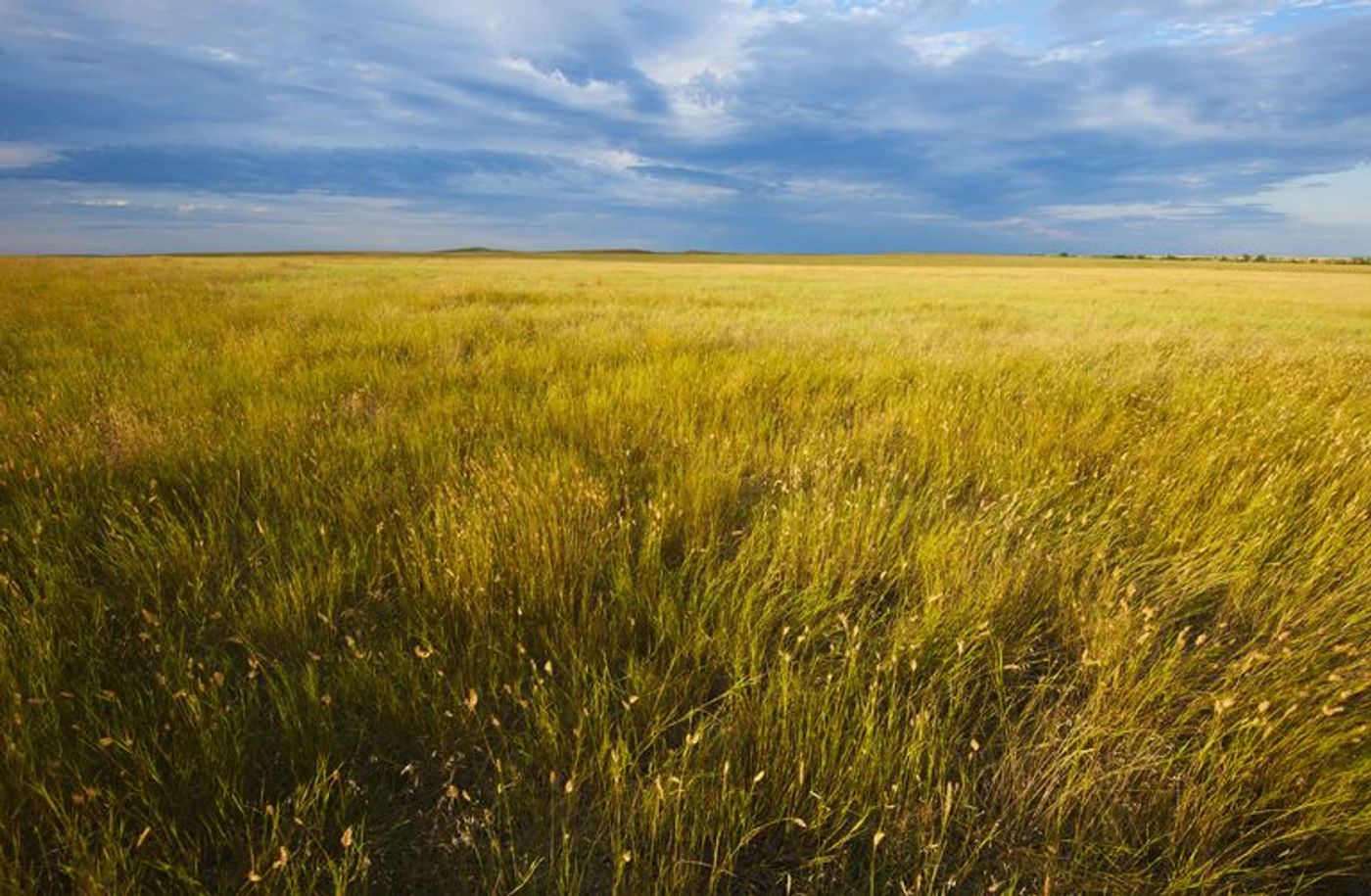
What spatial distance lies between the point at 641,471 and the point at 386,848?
2092mm

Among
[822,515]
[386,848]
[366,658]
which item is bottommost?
[386,848]

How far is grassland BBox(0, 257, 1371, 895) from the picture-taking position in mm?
1248

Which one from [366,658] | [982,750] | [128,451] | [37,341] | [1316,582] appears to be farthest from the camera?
[37,341]

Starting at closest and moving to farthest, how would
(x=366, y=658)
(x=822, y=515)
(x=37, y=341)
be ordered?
(x=366, y=658) < (x=822, y=515) < (x=37, y=341)

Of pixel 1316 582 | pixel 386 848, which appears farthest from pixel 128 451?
pixel 1316 582

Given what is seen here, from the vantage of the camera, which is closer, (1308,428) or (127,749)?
(127,749)

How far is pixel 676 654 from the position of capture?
1.69 metres

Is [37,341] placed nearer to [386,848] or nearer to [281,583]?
[281,583]

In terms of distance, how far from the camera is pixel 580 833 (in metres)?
1.31

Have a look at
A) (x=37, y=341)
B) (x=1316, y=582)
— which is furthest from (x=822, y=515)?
(x=37, y=341)

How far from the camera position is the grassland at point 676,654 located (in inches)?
49.1

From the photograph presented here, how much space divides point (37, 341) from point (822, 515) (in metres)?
9.63

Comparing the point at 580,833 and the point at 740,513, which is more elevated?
the point at 740,513

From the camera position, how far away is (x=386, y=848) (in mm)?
1271
